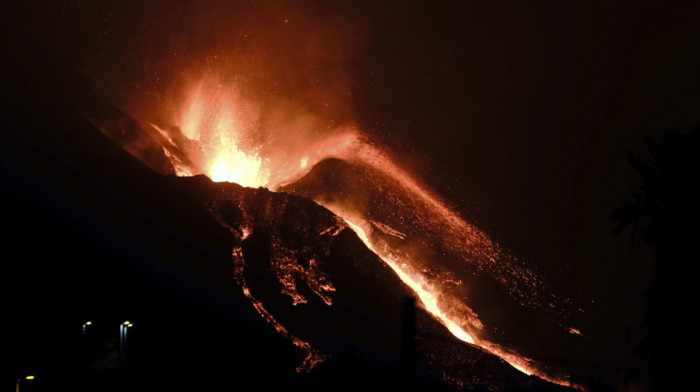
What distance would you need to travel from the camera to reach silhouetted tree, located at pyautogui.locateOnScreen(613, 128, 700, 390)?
31.8 feet

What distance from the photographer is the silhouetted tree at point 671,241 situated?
9680 mm

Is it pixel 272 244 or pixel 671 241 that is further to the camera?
pixel 272 244

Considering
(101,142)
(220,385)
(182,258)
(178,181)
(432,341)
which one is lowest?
(220,385)

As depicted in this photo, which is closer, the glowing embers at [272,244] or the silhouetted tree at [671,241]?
the silhouetted tree at [671,241]

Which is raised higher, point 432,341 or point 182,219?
point 182,219

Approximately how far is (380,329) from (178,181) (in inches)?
739

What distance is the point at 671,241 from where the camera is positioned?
9.98 metres

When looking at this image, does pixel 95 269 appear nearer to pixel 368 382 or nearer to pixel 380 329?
pixel 380 329

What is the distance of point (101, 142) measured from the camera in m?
49.6

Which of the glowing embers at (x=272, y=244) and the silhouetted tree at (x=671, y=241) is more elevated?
the glowing embers at (x=272, y=244)

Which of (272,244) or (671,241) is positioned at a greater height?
(272,244)

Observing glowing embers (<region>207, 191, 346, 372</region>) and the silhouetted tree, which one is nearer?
the silhouetted tree

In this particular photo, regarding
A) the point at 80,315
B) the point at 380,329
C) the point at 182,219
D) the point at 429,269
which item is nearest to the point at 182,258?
the point at 182,219

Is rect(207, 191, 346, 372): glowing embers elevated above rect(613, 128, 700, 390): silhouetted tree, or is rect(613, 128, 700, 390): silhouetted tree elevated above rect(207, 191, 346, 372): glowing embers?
rect(207, 191, 346, 372): glowing embers
